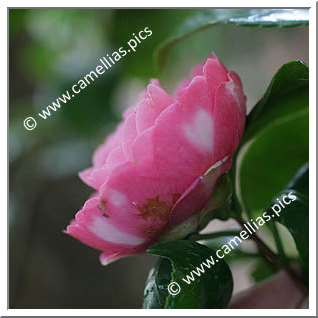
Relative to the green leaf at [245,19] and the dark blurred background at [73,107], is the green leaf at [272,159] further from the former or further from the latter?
the dark blurred background at [73,107]

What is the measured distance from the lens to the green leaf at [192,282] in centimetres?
26

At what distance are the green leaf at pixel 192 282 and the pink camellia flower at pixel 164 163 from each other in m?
0.02

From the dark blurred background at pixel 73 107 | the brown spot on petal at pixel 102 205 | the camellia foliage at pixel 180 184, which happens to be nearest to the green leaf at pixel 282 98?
the camellia foliage at pixel 180 184

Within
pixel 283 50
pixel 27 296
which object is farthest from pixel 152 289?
pixel 283 50

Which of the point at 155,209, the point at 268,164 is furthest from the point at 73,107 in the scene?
the point at 155,209

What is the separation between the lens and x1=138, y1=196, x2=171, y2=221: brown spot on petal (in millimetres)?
257

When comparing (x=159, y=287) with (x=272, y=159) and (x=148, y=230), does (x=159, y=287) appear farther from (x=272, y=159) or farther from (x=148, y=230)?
(x=272, y=159)

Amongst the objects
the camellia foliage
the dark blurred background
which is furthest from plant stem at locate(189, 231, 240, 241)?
the dark blurred background

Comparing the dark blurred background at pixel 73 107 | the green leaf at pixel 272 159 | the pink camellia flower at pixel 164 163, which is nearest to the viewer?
the pink camellia flower at pixel 164 163

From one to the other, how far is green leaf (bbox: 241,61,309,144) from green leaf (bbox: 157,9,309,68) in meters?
0.03

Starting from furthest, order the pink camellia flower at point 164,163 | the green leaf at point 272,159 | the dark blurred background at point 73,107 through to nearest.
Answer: the dark blurred background at point 73,107 → the green leaf at point 272,159 → the pink camellia flower at point 164,163

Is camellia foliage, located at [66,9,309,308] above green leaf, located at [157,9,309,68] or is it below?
below

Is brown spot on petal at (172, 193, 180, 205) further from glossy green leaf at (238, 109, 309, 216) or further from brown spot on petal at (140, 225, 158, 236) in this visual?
glossy green leaf at (238, 109, 309, 216)

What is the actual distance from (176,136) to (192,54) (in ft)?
2.62
